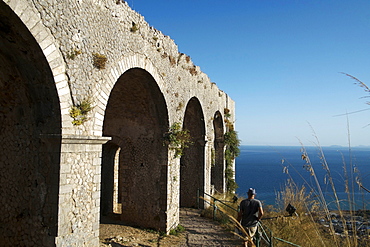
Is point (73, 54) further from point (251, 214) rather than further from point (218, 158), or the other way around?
point (218, 158)

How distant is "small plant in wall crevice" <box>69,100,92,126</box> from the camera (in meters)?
5.05

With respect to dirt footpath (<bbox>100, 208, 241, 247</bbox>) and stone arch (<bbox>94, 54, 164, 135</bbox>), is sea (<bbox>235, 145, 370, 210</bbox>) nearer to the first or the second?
dirt footpath (<bbox>100, 208, 241, 247</bbox>)

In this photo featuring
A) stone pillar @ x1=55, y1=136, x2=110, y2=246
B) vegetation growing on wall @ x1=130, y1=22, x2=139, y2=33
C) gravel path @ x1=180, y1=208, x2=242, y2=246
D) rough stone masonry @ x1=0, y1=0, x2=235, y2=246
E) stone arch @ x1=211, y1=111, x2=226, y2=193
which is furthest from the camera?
stone arch @ x1=211, y1=111, x2=226, y2=193

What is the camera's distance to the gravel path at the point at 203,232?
27.3 ft

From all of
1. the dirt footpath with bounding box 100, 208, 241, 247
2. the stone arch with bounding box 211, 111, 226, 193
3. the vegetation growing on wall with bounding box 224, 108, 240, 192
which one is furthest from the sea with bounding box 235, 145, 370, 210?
the dirt footpath with bounding box 100, 208, 241, 247

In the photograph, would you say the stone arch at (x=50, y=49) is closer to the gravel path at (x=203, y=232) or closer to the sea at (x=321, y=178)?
the sea at (x=321, y=178)

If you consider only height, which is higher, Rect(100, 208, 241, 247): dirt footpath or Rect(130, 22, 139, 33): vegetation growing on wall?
Rect(130, 22, 139, 33): vegetation growing on wall

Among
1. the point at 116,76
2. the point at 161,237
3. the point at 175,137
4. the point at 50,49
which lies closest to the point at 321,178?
the point at 175,137

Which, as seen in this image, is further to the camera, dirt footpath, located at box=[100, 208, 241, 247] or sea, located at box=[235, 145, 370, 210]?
dirt footpath, located at box=[100, 208, 241, 247]

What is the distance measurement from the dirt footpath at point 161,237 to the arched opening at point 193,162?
3.05 meters

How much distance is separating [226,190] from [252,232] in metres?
10.6

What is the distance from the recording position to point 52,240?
15.7 ft

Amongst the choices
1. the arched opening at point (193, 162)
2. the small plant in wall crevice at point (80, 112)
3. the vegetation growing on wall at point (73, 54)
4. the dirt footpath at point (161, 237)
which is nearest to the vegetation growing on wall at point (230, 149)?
the arched opening at point (193, 162)

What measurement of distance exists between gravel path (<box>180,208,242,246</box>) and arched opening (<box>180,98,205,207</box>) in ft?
4.20
